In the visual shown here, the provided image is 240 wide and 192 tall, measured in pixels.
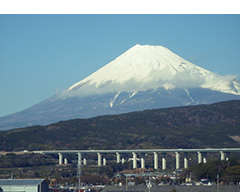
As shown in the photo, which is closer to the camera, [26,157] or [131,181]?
[131,181]

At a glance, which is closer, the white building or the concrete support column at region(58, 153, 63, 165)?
the white building

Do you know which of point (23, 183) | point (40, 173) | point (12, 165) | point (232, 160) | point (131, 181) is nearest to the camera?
point (23, 183)

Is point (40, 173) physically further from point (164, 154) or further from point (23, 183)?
point (23, 183)

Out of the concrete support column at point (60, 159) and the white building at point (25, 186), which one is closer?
the white building at point (25, 186)

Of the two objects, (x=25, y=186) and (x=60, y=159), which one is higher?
(x=60, y=159)

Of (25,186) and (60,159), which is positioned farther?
(60,159)

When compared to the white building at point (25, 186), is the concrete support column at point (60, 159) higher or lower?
higher

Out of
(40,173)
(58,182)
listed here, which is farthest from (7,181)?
(40,173)

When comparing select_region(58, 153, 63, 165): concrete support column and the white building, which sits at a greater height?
select_region(58, 153, 63, 165): concrete support column

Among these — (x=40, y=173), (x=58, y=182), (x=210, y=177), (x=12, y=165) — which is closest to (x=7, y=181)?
(x=58, y=182)

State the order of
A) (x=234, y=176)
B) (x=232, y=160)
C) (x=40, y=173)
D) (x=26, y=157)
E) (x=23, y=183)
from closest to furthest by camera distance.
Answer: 1. (x=23, y=183)
2. (x=234, y=176)
3. (x=232, y=160)
4. (x=40, y=173)
5. (x=26, y=157)
